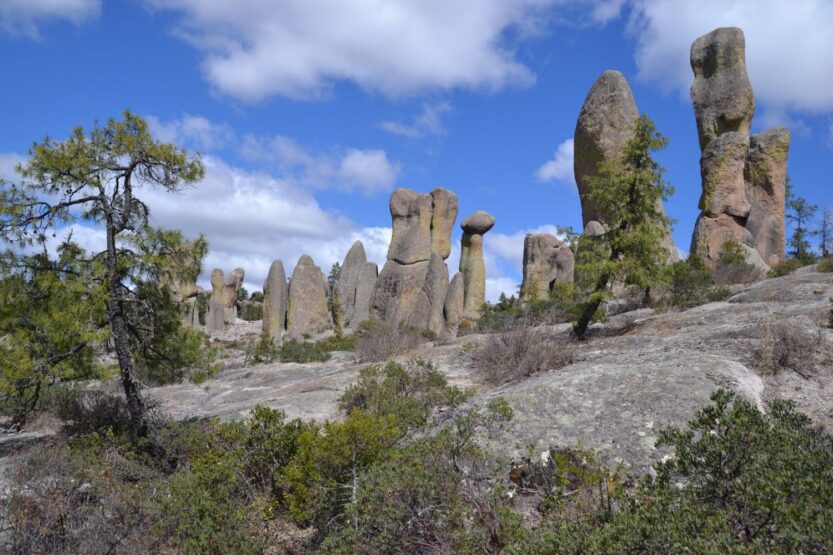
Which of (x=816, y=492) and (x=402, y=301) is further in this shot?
(x=402, y=301)

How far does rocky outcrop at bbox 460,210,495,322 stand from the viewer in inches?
1148

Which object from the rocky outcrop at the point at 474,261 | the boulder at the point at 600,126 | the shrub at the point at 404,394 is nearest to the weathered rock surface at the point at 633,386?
the shrub at the point at 404,394

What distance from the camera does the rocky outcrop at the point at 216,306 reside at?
39.4m

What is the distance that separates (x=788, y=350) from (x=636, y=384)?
77.7 inches

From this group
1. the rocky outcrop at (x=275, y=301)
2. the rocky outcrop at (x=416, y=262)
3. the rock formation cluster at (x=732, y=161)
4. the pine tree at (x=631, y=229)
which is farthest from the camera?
the rocky outcrop at (x=275, y=301)

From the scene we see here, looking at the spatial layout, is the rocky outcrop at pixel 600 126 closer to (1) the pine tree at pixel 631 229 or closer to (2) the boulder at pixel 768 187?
(2) the boulder at pixel 768 187

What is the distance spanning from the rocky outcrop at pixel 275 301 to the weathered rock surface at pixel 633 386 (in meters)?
20.3

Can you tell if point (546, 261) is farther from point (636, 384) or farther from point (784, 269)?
point (636, 384)

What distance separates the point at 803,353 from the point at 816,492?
15.4 ft

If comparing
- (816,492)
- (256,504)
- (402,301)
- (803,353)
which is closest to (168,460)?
(256,504)

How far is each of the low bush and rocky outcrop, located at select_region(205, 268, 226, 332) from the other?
→ 1348 inches

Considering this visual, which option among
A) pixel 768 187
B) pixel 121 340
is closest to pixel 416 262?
pixel 768 187

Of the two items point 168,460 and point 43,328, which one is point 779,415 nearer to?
point 168,460

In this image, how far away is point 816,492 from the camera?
2.58m
